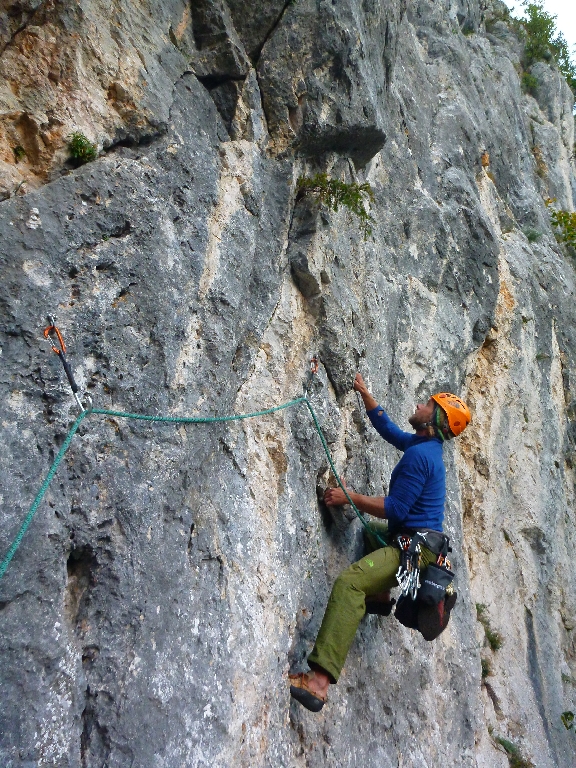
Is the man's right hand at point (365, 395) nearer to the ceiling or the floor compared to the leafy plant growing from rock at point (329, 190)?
nearer to the floor

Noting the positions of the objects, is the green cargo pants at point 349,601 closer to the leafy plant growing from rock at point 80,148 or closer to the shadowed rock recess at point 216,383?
the shadowed rock recess at point 216,383

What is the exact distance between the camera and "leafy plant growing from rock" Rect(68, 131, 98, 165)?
371 cm

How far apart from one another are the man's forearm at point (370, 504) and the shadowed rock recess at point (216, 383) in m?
0.31

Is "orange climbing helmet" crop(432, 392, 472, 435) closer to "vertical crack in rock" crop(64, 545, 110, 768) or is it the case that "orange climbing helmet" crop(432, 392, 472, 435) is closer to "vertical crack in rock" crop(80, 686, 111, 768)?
"vertical crack in rock" crop(64, 545, 110, 768)

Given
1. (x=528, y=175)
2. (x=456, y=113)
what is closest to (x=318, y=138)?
(x=456, y=113)

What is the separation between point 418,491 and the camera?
4.74 m

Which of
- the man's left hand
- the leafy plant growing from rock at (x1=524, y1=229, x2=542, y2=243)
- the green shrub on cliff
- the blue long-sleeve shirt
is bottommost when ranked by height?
the man's left hand

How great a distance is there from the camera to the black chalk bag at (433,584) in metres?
4.54

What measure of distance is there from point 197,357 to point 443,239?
4956 mm

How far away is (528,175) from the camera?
12.7 m

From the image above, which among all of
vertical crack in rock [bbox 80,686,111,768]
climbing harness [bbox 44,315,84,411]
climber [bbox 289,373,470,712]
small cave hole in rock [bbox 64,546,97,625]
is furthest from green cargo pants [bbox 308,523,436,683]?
climbing harness [bbox 44,315,84,411]

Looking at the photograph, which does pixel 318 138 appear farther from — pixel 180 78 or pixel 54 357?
pixel 54 357

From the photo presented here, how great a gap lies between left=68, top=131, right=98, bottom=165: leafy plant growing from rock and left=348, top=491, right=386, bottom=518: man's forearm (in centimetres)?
305

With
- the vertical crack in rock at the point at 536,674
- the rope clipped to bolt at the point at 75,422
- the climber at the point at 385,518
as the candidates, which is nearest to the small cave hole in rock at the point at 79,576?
the rope clipped to bolt at the point at 75,422
